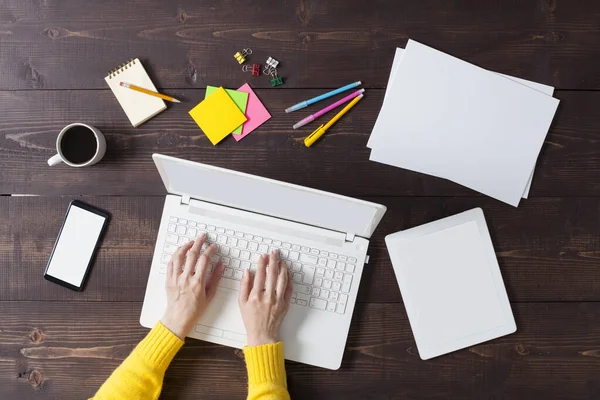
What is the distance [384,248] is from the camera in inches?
41.1

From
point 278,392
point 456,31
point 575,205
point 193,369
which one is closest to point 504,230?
point 575,205

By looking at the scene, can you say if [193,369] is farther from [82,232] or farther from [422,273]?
[422,273]

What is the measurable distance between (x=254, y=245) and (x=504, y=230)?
0.50 meters

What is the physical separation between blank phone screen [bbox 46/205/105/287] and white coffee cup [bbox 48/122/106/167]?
0.10m

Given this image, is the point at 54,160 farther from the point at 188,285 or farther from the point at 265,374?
the point at 265,374

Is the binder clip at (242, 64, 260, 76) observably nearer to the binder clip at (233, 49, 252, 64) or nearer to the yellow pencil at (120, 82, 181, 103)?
the binder clip at (233, 49, 252, 64)

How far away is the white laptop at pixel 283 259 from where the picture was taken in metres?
1.02

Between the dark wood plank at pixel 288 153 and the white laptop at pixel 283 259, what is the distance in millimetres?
83

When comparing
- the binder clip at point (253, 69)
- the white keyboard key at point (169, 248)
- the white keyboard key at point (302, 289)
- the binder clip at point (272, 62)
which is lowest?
the white keyboard key at point (302, 289)

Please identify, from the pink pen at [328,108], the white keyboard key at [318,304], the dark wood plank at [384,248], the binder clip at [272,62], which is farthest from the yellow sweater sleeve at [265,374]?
the binder clip at [272,62]

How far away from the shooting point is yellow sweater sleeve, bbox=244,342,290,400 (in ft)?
3.22

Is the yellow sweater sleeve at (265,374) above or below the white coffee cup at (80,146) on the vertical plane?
below

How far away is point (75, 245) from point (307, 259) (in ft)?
1.54

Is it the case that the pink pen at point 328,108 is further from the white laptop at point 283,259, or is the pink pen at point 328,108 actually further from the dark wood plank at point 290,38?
the white laptop at point 283,259
